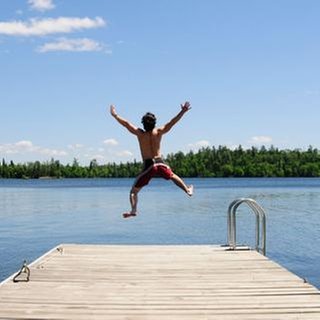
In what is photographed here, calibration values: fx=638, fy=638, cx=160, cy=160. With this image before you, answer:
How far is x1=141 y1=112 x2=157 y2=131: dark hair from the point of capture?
10797mm

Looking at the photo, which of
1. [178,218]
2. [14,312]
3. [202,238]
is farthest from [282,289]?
[178,218]

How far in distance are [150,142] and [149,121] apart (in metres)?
0.37

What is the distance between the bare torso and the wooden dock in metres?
2.13

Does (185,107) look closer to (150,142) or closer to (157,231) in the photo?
(150,142)

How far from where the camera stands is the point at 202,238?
3438 cm

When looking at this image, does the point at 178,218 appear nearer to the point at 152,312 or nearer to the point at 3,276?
the point at 3,276

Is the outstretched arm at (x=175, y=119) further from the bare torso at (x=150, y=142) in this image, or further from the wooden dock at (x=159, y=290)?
the wooden dock at (x=159, y=290)

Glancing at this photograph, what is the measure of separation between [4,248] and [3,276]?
7.94 m

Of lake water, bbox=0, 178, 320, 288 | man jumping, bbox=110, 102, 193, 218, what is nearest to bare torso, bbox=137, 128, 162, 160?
man jumping, bbox=110, 102, 193, 218

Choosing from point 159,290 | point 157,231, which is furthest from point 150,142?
point 157,231

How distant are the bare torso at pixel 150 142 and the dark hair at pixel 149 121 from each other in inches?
3.0

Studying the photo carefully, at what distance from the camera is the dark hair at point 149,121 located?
35.4ft

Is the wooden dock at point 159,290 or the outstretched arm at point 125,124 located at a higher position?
the outstretched arm at point 125,124

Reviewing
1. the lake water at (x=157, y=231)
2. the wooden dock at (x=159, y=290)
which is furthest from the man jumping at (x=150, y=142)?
the lake water at (x=157, y=231)
